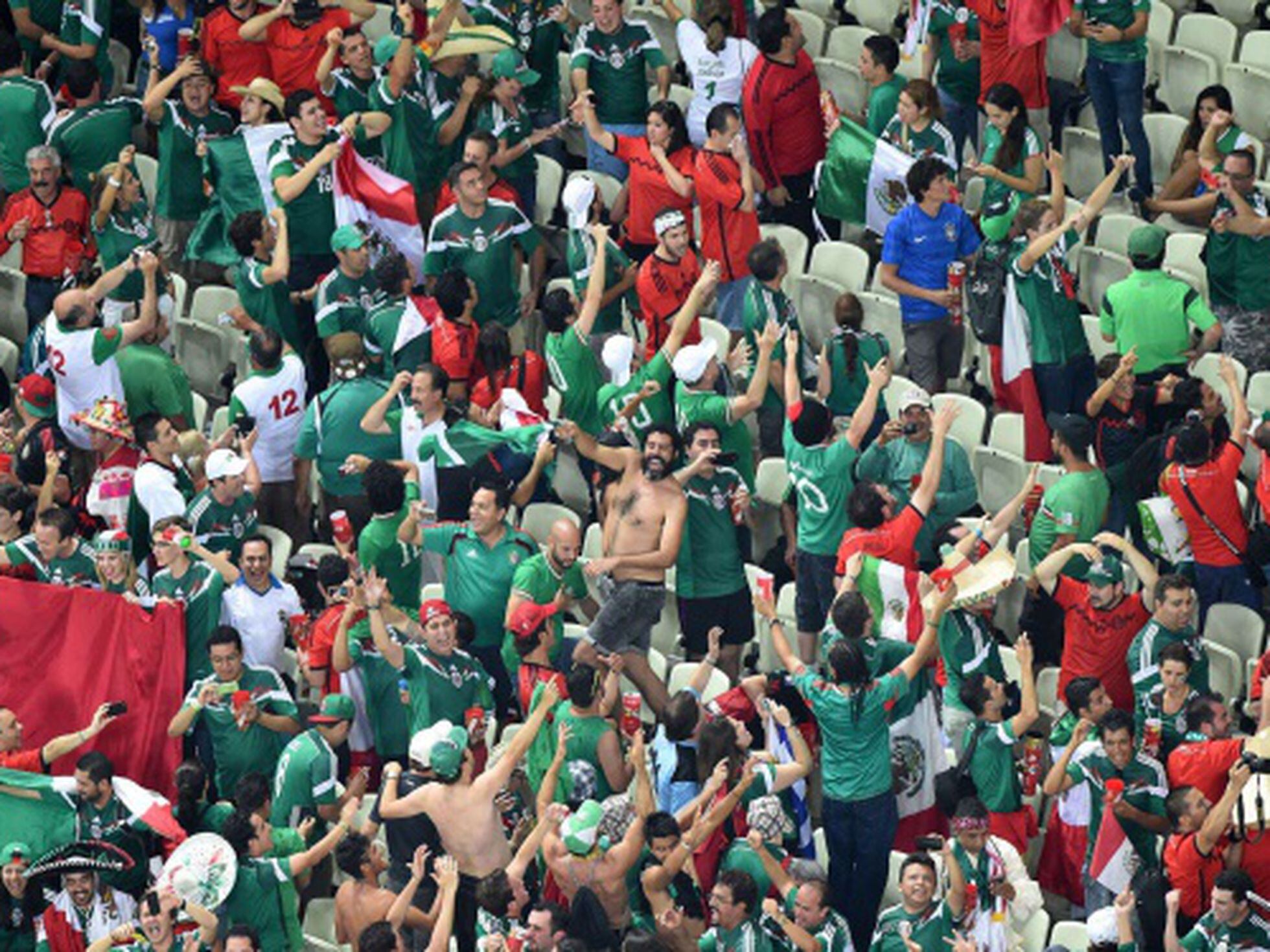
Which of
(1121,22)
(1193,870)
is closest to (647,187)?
(1121,22)

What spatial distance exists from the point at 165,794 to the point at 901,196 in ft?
16.7

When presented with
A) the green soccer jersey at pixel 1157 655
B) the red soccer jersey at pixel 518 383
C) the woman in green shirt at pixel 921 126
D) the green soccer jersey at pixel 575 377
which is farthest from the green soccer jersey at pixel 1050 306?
the red soccer jersey at pixel 518 383

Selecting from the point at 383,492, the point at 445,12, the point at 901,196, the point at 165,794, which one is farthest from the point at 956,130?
the point at 165,794

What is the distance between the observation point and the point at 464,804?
626 inches

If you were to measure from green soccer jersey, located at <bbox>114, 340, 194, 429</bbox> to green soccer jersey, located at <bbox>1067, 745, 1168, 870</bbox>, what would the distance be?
569 cm

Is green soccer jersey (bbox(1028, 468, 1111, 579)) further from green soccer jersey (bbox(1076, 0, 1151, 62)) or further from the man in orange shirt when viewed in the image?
the man in orange shirt

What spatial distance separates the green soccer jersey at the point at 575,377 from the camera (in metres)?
18.3

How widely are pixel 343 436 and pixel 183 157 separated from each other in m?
2.97

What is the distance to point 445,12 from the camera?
19969 millimetres

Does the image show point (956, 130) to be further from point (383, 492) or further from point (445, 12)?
point (383, 492)

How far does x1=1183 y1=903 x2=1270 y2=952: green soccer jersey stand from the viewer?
14.9m

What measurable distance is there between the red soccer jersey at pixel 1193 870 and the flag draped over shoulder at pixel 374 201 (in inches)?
242

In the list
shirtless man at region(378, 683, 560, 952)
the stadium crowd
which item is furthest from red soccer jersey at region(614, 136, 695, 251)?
shirtless man at region(378, 683, 560, 952)

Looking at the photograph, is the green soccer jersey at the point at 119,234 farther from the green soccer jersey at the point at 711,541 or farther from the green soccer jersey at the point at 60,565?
the green soccer jersey at the point at 711,541
